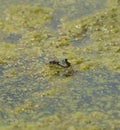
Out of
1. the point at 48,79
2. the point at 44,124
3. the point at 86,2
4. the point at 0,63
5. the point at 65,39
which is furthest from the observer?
the point at 86,2

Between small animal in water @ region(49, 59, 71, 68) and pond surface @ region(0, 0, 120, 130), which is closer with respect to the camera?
pond surface @ region(0, 0, 120, 130)

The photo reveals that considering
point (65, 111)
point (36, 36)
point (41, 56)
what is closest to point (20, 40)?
point (36, 36)

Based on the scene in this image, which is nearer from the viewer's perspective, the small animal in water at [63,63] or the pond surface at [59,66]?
the pond surface at [59,66]

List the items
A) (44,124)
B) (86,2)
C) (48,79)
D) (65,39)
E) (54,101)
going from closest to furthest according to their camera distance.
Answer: (44,124), (54,101), (48,79), (65,39), (86,2)

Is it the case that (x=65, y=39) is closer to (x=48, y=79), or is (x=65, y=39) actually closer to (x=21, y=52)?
(x=21, y=52)

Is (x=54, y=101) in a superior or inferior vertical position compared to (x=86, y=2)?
inferior

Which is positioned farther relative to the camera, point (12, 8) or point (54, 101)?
point (12, 8)
